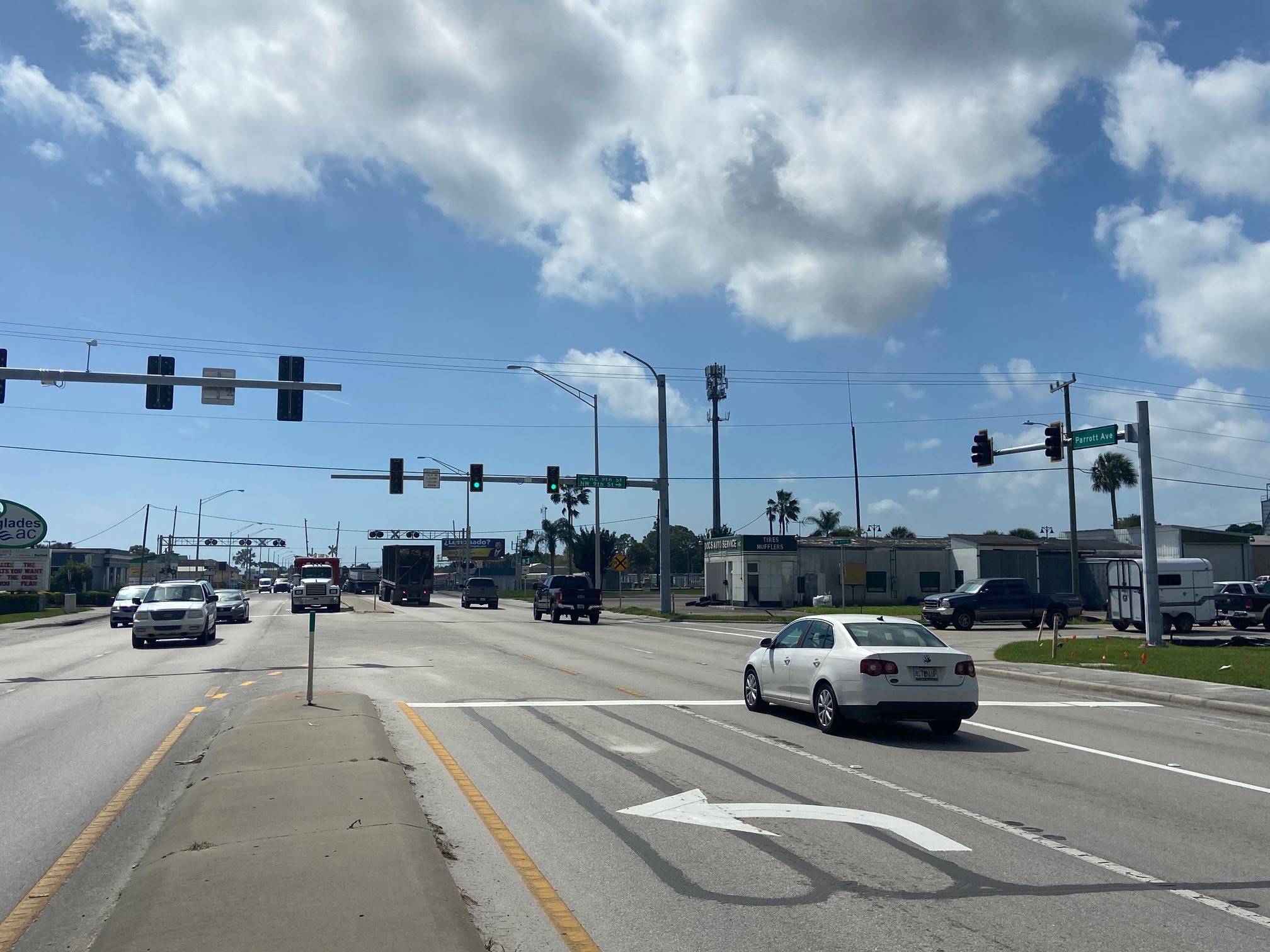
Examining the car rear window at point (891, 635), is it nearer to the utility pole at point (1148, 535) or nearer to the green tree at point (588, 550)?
the utility pole at point (1148, 535)

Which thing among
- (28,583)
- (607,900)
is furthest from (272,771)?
(28,583)

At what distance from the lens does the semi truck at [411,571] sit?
2408 inches

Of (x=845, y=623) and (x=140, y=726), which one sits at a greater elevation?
(x=845, y=623)

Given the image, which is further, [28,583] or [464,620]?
[28,583]

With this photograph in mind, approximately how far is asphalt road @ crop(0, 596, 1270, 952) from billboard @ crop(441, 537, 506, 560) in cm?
13916

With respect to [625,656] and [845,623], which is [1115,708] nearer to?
[845,623]

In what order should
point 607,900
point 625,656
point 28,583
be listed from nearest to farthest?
point 607,900, point 625,656, point 28,583

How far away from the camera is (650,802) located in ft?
27.6

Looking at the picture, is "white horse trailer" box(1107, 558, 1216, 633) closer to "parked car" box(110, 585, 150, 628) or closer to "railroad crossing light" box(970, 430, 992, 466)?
Result: "railroad crossing light" box(970, 430, 992, 466)

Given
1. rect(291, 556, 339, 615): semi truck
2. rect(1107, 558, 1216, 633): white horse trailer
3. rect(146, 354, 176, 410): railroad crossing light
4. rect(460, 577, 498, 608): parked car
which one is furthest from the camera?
rect(460, 577, 498, 608): parked car

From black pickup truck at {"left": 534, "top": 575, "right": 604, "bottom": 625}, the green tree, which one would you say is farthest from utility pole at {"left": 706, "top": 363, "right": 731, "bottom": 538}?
black pickup truck at {"left": 534, "top": 575, "right": 604, "bottom": 625}

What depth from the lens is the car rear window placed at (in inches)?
485

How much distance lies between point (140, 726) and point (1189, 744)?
12644 mm

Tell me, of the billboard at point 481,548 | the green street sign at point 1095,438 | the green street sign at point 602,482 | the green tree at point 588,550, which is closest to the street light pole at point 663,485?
the green street sign at point 602,482
